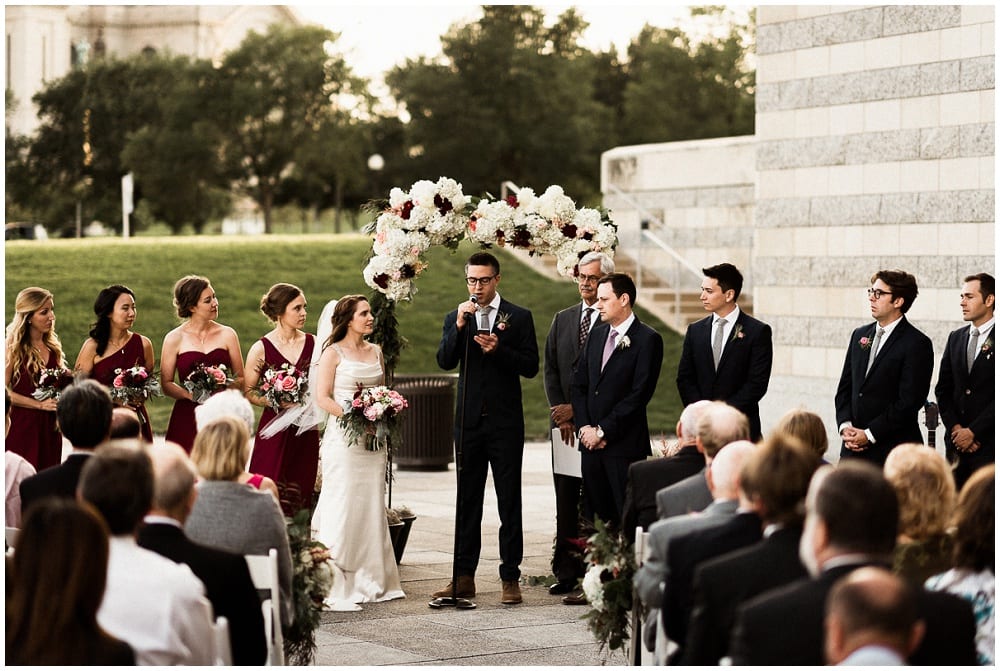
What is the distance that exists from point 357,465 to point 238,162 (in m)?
37.4

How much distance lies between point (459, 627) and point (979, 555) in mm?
3942

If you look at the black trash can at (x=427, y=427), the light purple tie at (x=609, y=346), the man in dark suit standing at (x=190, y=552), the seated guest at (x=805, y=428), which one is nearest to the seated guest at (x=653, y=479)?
the seated guest at (x=805, y=428)

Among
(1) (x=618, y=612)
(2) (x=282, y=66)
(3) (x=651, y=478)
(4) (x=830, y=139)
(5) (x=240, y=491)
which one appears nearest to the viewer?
(5) (x=240, y=491)

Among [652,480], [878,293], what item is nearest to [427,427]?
[878,293]

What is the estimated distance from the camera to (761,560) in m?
4.77

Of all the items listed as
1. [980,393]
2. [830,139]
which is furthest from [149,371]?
[830,139]

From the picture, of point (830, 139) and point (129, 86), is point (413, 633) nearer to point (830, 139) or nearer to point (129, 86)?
point (830, 139)

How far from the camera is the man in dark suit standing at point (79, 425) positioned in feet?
20.7

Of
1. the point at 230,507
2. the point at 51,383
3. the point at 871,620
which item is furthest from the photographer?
the point at 51,383

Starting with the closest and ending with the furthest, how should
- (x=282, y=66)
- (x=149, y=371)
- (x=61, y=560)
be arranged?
(x=61, y=560)
(x=149, y=371)
(x=282, y=66)

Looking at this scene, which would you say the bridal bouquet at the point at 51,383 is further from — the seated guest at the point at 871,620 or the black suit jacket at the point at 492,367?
the seated guest at the point at 871,620

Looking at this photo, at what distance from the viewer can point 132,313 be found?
9.96 meters

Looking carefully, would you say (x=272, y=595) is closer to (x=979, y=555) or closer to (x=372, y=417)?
(x=979, y=555)

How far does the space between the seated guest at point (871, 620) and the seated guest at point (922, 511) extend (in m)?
1.73
